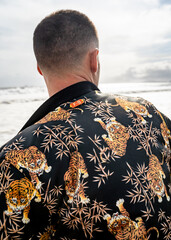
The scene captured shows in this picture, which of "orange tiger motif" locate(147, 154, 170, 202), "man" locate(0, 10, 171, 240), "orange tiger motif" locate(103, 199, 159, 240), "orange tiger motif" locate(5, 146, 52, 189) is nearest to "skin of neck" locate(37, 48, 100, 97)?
"man" locate(0, 10, 171, 240)

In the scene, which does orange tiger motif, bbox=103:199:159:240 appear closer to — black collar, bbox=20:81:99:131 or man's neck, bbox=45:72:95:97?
black collar, bbox=20:81:99:131

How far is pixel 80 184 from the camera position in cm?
104

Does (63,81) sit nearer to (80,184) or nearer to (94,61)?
(94,61)

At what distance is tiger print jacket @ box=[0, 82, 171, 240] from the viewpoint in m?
1.01

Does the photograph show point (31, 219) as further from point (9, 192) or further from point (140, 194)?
point (140, 194)

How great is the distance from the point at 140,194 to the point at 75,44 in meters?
0.98

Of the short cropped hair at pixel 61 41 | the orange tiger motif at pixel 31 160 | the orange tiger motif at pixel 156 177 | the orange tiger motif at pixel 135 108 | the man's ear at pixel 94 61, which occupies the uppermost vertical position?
the short cropped hair at pixel 61 41

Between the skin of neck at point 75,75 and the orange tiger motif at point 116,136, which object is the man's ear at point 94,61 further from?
the orange tiger motif at point 116,136

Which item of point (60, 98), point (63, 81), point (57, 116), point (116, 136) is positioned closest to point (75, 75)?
point (63, 81)

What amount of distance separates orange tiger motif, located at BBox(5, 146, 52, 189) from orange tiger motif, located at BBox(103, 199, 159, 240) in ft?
1.18

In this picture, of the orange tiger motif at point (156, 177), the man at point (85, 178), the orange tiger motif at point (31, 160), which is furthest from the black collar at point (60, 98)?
the orange tiger motif at point (156, 177)

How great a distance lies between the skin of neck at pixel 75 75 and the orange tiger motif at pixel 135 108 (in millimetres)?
269

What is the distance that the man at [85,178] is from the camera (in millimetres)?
1018

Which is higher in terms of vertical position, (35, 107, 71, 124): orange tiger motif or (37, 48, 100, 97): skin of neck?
(37, 48, 100, 97): skin of neck
